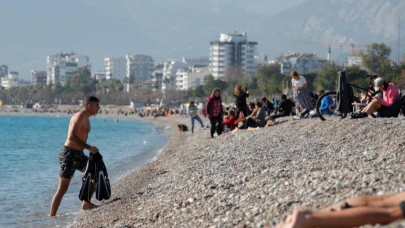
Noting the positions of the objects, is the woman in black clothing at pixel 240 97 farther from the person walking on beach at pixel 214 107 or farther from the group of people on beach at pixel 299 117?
the person walking on beach at pixel 214 107

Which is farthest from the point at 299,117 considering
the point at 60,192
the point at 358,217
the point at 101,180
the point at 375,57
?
the point at 375,57

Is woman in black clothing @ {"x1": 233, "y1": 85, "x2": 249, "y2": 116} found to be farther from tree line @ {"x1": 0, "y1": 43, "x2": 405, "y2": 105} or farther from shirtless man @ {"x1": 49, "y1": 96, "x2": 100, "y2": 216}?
tree line @ {"x1": 0, "y1": 43, "x2": 405, "y2": 105}

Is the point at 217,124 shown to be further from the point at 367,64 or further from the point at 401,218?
the point at 367,64

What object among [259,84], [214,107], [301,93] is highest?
[259,84]

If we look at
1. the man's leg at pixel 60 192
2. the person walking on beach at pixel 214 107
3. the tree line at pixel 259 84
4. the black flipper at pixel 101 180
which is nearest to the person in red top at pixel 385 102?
the person walking on beach at pixel 214 107

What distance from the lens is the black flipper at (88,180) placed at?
1067 cm

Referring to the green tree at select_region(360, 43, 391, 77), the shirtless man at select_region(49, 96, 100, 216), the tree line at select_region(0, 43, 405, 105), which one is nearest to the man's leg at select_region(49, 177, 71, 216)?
the shirtless man at select_region(49, 96, 100, 216)

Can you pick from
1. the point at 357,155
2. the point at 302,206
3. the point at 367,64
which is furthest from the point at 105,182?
the point at 367,64

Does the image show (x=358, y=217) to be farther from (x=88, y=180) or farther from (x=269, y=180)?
(x=88, y=180)

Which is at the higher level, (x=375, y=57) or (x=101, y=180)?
(x=375, y=57)

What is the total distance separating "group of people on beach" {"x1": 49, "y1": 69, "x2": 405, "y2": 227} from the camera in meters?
5.41

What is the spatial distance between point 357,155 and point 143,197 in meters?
2.90

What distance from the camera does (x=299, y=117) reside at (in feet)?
66.3

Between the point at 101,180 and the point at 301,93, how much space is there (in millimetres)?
9356
